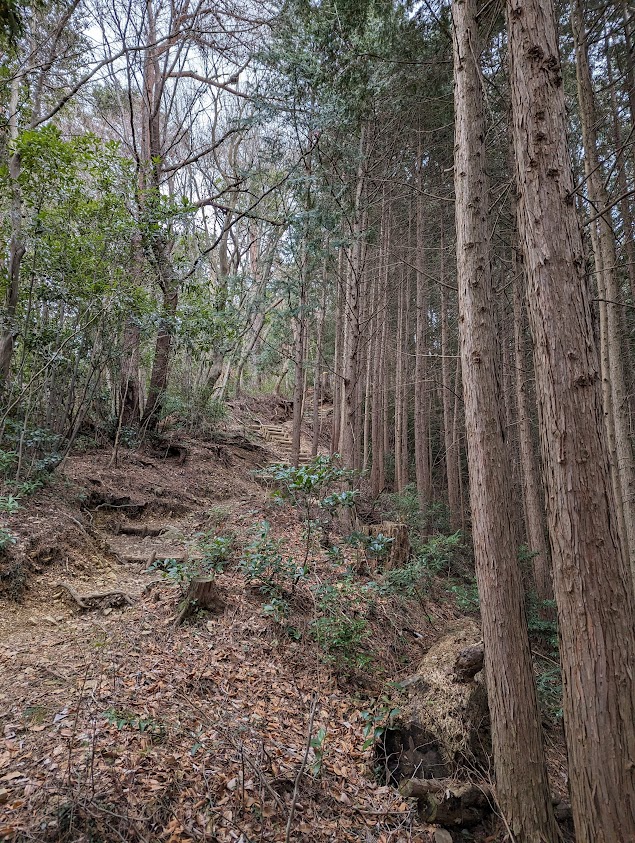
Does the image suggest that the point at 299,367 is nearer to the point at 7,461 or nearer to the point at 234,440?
the point at 234,440

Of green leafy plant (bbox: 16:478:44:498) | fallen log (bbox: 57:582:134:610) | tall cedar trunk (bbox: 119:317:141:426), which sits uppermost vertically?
tall cedar trunk (bbox: 119:317:141:426)

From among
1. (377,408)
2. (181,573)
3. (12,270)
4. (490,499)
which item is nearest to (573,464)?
(490,499)

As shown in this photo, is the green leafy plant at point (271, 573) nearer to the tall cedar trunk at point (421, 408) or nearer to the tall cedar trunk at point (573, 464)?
the tall cedar trunk at point (573, 464)

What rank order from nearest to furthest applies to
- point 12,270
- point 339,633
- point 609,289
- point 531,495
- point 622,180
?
point 339,633 → point 609,289 → point 12,270 → point 622,180 → point 531,495

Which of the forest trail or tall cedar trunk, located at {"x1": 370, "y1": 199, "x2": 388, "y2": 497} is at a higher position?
tall cedar trunk, located at {"x1": 370, "y1": 199, "x2": 388, "y2": 497}

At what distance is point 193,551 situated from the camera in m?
5.90

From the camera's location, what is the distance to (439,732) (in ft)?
10.8

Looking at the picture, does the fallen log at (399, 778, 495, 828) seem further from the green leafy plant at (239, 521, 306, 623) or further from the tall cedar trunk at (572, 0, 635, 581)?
the tall cedar trunk at (572, 0, 635, 581)

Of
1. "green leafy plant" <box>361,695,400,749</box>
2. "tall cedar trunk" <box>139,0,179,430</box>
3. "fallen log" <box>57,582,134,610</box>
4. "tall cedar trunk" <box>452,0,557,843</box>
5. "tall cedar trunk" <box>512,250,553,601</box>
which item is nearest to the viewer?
"tall cedar trunk" <box>452,0,557,843</box>

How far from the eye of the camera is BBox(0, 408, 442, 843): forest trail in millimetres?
2232

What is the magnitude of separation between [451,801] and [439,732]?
439mm

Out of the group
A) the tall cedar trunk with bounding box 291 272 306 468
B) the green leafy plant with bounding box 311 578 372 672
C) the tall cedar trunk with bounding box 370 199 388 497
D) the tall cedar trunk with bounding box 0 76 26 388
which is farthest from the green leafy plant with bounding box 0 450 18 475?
the tall cedar trunk with bounding box 370 199 388 497

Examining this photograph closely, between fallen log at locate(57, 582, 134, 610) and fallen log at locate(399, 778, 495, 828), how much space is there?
10.9 ft

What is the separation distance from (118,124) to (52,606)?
15.3 meters
